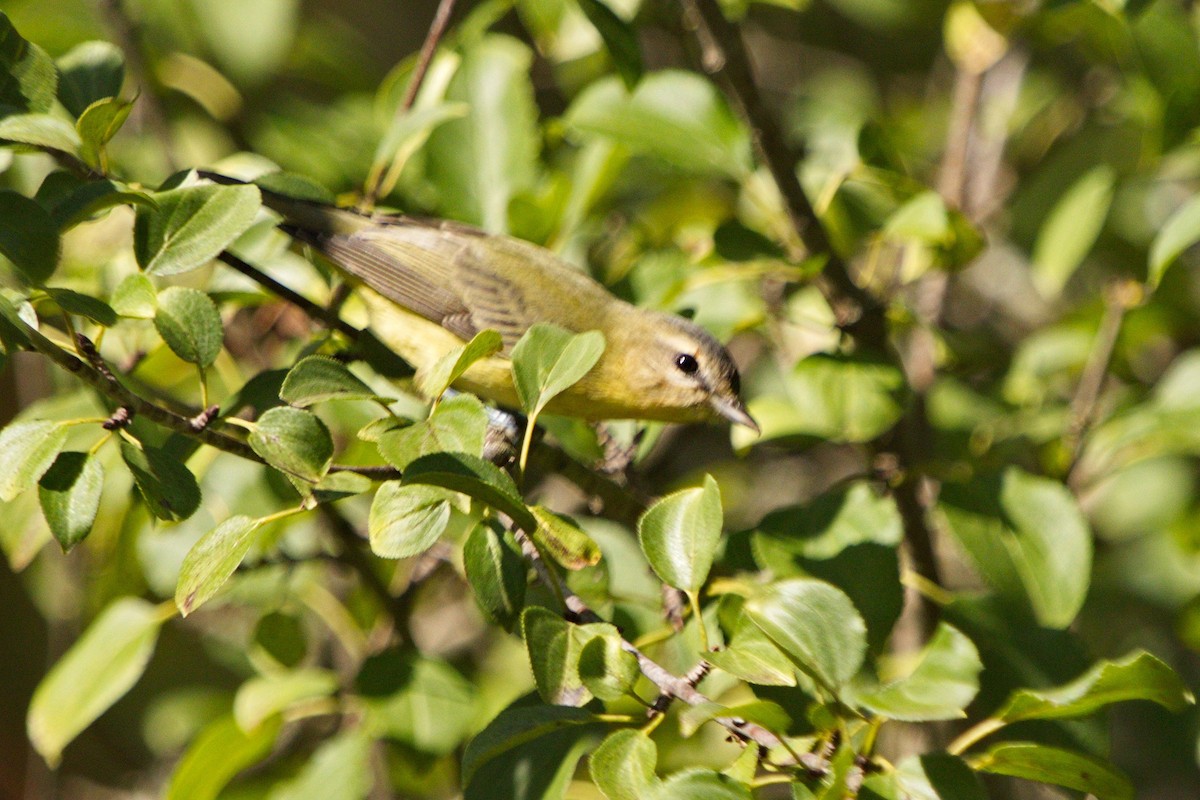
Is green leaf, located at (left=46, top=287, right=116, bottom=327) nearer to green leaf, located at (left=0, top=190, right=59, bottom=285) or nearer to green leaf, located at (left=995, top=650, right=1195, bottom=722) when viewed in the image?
green leaf, located at (left=0, top=190, right=59, bottom=285)

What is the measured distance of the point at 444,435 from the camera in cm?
162

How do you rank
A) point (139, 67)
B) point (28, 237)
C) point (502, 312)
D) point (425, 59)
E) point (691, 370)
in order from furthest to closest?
point (139, 67) → point (502, 312) → point (691, 370) → point (425, 59) → point (28, 237)

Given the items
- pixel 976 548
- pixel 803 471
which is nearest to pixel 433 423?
pixel 976 548

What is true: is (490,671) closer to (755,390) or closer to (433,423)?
(755,390)

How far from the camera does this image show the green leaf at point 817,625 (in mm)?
1522

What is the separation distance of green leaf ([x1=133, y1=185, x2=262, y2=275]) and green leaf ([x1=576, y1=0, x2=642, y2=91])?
0.75 metres

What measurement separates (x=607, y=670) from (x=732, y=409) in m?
1.33

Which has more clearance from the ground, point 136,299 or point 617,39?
point 617,39

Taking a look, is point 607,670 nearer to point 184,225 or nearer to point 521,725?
point 521,725

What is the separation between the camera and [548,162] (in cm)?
322

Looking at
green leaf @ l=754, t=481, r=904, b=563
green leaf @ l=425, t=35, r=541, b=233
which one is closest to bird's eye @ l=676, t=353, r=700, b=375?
green leaf @ l=425, t=35, r=541, b=233

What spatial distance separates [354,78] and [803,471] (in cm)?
232

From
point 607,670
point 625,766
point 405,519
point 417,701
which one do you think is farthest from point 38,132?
point 417,701

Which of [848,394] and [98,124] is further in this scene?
[848,394]
